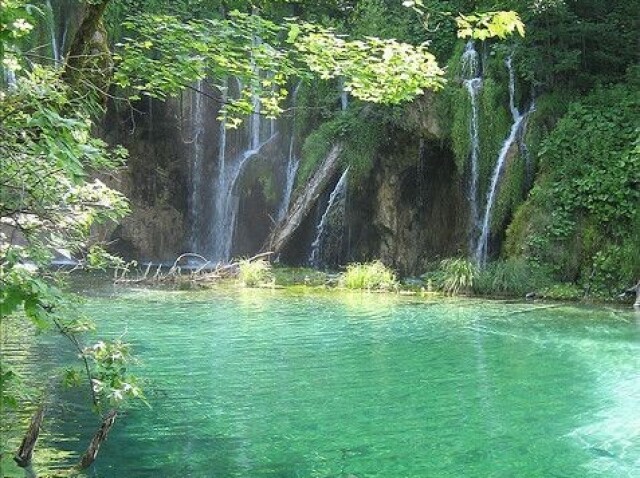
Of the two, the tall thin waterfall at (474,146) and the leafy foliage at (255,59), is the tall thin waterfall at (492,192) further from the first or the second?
the leafy foliage at (255,59)

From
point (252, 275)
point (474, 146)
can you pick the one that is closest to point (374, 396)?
point (252, 275)

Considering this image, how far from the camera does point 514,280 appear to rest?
14297 mm

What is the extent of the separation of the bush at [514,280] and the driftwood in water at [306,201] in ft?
18.9

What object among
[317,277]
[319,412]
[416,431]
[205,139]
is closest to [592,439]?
[416,431]

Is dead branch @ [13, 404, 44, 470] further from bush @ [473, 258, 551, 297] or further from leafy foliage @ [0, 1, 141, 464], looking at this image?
bush @ [473, 258, 551, 297]

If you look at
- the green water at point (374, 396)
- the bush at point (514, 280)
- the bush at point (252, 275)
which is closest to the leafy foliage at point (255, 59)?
the green water at point (374, 396)

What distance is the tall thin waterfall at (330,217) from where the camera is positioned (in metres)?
19.3

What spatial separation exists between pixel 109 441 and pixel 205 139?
19.2 metres

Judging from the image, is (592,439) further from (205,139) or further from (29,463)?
(205,139)

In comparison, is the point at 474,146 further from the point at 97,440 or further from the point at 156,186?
the point at 97,440

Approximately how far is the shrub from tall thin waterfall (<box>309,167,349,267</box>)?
488 centimetres

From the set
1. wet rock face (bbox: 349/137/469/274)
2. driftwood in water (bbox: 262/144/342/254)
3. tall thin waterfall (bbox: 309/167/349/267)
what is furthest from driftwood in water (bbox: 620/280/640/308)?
driftwood in water (bbox: 262/144/342/254)

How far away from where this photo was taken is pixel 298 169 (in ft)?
68.5

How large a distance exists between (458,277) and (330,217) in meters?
5.45
